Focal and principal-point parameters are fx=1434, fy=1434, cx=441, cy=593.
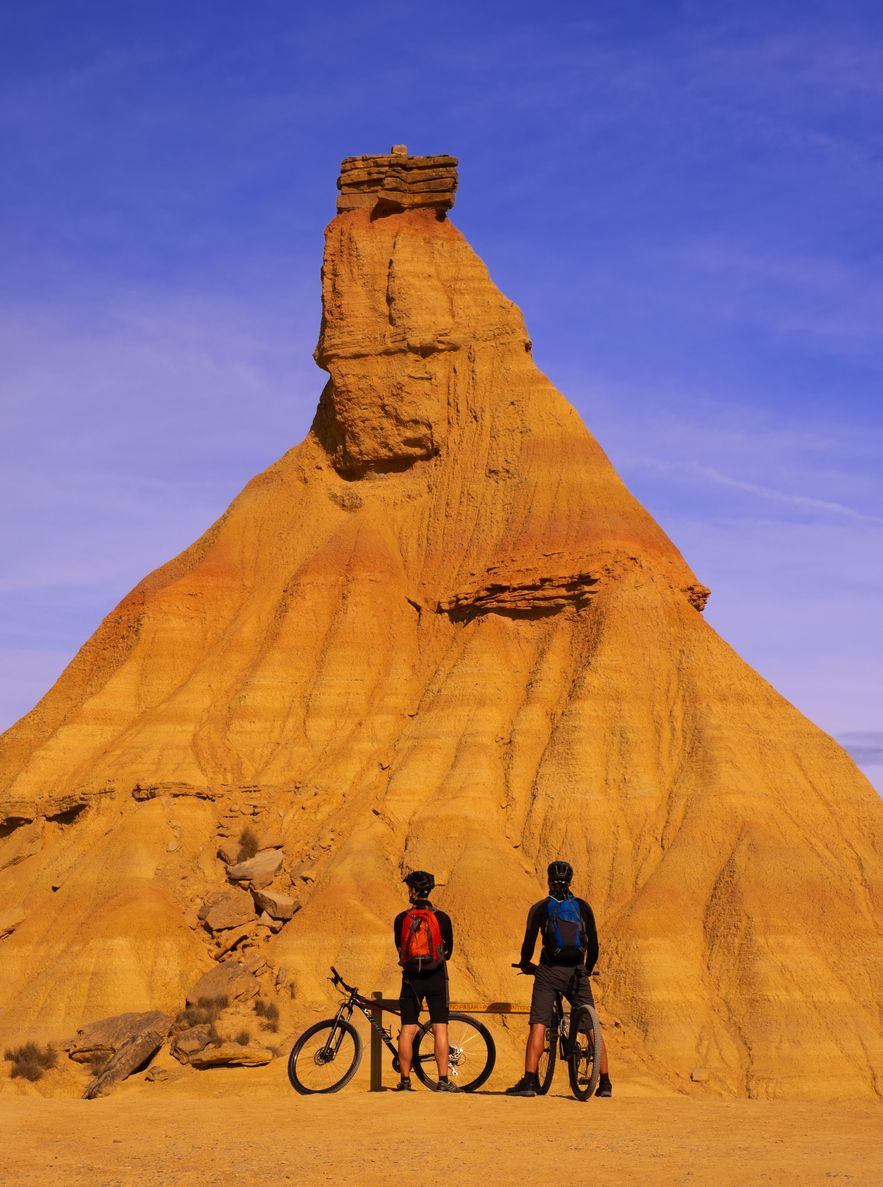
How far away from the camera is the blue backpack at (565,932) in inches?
539

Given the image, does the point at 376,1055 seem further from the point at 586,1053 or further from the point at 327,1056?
the point at 586,1053

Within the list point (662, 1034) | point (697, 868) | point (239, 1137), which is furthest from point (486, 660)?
point (239, 1137)

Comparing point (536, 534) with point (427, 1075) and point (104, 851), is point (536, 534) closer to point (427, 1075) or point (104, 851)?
point (104, 851)

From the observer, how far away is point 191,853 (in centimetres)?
3034

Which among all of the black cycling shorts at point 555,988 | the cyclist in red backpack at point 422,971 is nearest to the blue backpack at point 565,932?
the black cycling shorts at point 555,988

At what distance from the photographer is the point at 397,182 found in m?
41.8

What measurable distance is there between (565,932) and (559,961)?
0.98 ft

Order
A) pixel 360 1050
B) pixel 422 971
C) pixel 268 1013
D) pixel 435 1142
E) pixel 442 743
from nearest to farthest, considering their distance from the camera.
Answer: pixel 435 1142
pixel 422 971
pixel 360 1050
pixel 268 1013
pixel 442 743

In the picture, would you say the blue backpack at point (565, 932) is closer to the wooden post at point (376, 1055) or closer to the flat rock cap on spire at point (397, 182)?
the wooden post at point (376, 1055)

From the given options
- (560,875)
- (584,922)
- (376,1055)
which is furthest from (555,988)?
(376,1055)

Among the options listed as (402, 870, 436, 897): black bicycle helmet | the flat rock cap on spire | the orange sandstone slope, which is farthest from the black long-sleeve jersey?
the flat rock cap on spire

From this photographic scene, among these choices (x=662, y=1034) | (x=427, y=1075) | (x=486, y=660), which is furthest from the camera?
(x=486, y=660)

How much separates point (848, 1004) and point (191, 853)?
13545 millimetres

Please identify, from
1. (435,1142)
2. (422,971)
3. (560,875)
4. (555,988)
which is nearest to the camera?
(435,1142)
